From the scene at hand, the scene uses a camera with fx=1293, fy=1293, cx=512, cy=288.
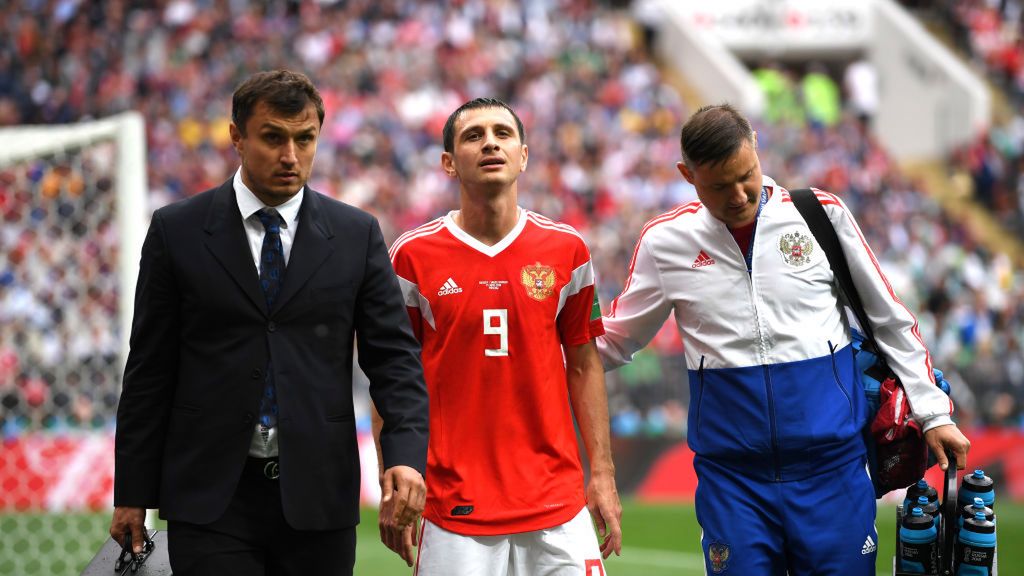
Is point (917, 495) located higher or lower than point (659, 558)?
higher

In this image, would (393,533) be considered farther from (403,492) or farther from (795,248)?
(795,248)

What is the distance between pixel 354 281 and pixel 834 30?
26.7m

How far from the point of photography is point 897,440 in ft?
14.5

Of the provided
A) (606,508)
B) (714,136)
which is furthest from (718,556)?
(714,136)

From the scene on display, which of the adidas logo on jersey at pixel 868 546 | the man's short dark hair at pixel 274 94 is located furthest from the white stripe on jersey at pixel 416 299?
the adidas logo on jersey at pixel 868 546

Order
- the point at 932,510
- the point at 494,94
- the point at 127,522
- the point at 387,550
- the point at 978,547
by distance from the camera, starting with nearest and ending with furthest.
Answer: the point at 127,522 < the point at 978,547 < the point at 932,510 < the point at 387,550 < the point at 494,94

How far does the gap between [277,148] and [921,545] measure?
2.40 metres

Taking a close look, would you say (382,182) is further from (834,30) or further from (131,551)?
(131,551)

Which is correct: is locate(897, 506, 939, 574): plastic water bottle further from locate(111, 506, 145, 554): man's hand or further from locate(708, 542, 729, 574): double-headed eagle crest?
locate(111, 506, 145, 554): man's hand

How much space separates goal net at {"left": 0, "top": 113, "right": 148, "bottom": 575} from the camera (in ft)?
31.6

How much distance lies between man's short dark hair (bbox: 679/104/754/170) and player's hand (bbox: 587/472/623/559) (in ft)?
3.69

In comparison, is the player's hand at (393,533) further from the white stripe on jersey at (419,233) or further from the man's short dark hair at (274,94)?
the man's short dark hair at (274,94)

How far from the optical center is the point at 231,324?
362cm

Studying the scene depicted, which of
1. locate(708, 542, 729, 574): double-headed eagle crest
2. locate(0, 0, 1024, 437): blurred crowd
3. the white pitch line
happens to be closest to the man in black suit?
locate(708, 542, 729, 574): double-headed eagle crest
